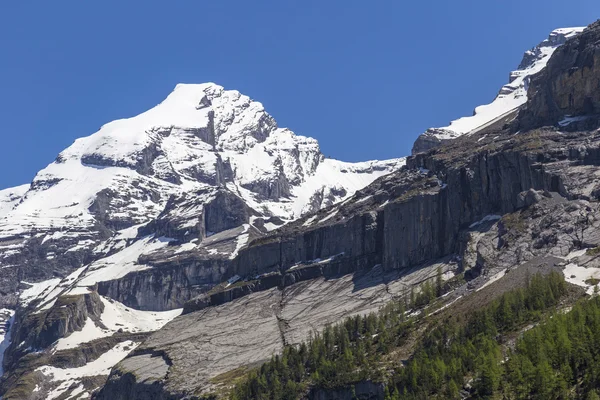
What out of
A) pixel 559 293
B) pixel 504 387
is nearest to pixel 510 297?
pixel 559 293

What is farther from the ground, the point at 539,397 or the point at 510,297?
the point at 510,297

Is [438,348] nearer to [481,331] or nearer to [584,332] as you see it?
[481,331]

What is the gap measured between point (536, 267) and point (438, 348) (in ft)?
125

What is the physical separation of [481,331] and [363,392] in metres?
23.2

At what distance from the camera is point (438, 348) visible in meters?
171

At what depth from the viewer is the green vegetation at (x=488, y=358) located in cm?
14062

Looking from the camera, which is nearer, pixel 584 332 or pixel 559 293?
pixel 584 332

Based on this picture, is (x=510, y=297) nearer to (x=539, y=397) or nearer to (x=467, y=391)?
(x=467, y=391)

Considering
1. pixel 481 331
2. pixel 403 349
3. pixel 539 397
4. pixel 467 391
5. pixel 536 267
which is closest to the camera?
pixel 539 397

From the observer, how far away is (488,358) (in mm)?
149375

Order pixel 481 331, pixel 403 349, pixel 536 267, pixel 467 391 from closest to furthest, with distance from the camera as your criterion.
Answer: pixel 467 391 < pixel 481 331 < pixel 403 349 < pixel 536 267

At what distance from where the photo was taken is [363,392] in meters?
174

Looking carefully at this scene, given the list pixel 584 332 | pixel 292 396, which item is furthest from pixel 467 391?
pixel 292 396

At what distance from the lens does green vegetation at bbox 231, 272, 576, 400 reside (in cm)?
14062
